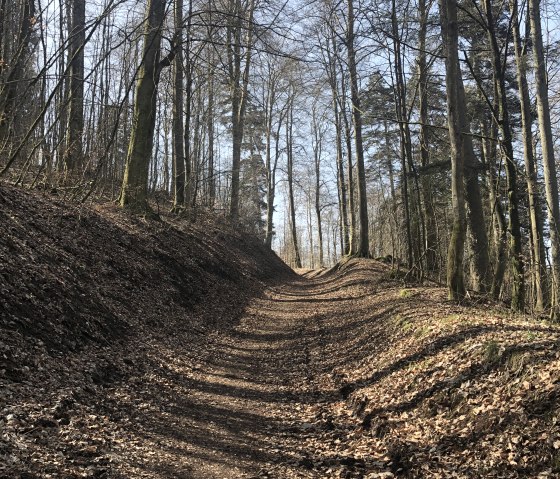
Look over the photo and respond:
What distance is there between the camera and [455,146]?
9172mm

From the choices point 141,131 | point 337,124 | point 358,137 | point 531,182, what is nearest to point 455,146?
point 531,182

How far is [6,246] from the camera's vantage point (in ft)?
22.1

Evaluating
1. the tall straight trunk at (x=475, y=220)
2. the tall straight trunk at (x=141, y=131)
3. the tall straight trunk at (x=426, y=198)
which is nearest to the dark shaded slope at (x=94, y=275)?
the tall straight trunk at (x=141, y=131)

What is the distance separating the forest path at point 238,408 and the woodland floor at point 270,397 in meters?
0.02

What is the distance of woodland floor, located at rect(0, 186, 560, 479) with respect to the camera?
12.8ft

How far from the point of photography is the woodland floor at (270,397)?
12.8 ft

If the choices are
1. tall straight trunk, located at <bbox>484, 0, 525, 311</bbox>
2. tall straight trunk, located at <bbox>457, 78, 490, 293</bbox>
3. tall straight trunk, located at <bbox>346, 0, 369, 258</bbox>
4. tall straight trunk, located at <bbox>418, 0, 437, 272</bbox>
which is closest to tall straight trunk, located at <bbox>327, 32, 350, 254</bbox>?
tall straight trunk, located at <bbox>346, 0, 369, 258</bbox>

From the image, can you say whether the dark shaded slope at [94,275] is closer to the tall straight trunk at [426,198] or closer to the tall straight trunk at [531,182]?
the tall straight trunk at [426,198]

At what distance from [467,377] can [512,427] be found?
1.14 metres

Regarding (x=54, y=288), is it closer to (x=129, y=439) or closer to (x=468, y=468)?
(x=129, y=439)

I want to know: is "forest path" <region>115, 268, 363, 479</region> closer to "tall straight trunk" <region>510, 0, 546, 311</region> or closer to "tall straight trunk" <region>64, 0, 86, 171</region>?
"tall straight trunk" <region>510, 0, 546, 311</region>

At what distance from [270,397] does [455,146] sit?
6373 millimetres

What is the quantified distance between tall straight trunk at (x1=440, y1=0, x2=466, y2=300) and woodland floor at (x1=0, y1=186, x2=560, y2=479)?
930 millimetres

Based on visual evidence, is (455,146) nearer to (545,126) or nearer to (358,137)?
(545,126)
